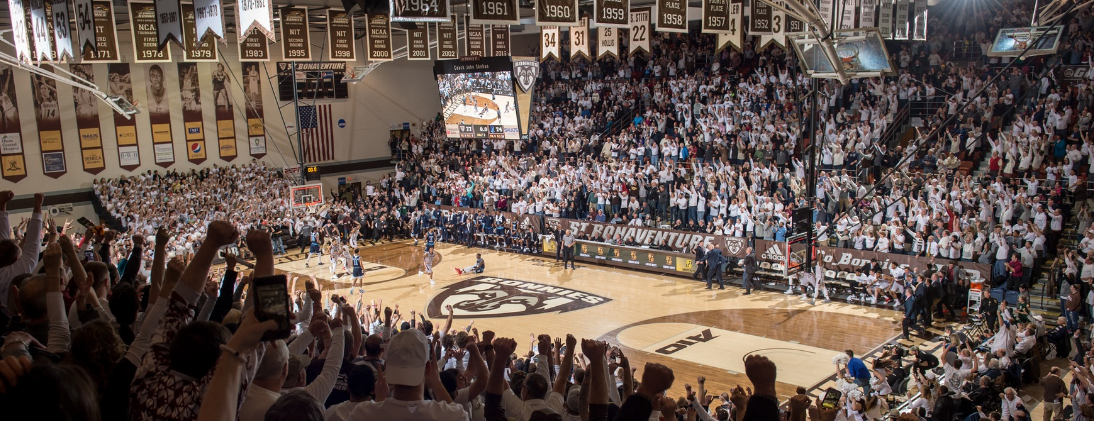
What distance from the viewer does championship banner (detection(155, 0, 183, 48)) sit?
16.8 m

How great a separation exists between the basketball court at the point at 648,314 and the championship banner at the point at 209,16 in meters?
8.60

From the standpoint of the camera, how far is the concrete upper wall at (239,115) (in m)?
29.8

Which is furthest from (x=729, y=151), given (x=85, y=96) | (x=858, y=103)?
(x=85, y=96)

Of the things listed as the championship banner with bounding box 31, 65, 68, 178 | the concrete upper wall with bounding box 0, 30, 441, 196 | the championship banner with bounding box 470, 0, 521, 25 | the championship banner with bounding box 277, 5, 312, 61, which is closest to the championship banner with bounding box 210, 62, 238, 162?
the concrete upper wall with bounding box 0, 30, 441, 196

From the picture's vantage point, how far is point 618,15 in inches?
636

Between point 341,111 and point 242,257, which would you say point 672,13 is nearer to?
point 242,257

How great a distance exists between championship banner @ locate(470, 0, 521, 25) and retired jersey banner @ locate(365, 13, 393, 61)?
5497mm

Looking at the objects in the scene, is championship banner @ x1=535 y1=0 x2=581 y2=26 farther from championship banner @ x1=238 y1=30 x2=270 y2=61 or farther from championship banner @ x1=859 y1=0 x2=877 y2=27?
championship banner @ x1=238 y1=30 x2=270 y2=61

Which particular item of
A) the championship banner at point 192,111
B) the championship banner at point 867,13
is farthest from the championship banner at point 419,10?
the championship banner at point 192,111

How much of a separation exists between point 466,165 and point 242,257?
32.4 ft

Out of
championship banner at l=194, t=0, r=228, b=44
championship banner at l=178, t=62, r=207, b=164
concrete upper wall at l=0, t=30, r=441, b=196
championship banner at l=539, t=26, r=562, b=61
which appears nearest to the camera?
championship banner at l=194, t=0, r=228, b=44

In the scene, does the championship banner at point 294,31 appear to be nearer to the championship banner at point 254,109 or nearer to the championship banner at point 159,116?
the championship banner at point 159,116

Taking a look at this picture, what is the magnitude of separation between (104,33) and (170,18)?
6.56 ft

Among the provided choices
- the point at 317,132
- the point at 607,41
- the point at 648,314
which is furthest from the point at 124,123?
the point at 648,314
